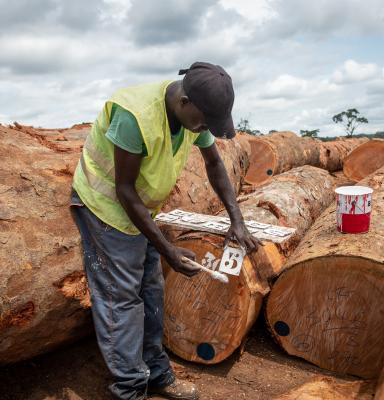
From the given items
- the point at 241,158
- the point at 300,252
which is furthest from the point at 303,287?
the point at 241,158

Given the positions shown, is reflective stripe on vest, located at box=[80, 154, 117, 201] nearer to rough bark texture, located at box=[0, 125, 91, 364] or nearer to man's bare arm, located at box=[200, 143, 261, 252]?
rough bark texture, located at box=[0, 125, 91, 364]

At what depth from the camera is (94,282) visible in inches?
107

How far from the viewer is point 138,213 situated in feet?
7.87

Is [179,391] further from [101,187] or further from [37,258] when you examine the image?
[101,187]

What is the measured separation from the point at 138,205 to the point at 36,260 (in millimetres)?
707

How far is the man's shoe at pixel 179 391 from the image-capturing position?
9.60 feet

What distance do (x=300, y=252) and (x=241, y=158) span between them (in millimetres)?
2350

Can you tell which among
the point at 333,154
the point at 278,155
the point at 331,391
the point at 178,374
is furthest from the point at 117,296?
the point at 333,154

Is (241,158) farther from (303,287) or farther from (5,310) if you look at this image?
(5,310)

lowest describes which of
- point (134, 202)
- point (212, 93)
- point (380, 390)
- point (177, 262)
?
point (380, 390)

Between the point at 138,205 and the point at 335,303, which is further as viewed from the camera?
the point at 335,303

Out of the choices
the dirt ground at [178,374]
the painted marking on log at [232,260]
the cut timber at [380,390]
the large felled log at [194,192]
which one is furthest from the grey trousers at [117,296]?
the cut timber at [380,390]

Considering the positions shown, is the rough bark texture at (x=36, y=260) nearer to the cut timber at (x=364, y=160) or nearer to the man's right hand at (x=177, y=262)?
the man's right hand at (x=177, y=262)

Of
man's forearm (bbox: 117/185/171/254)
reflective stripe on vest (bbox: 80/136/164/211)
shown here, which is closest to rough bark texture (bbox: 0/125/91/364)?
reflective stripe on vest (bbox: 80/136/164/211)
